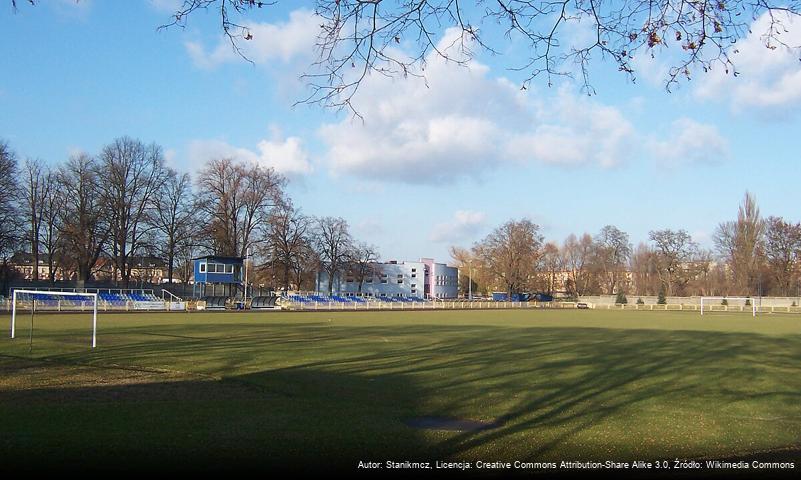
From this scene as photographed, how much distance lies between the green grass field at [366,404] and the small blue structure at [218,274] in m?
47.1

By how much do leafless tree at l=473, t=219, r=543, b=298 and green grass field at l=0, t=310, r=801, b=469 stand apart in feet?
279

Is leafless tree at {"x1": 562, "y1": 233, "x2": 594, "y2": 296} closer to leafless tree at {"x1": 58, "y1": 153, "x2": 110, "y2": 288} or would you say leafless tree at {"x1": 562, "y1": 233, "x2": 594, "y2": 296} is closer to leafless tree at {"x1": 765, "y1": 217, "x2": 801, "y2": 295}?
leafless tree at {"x1": 765, "y1": 217, "x2": 801, "y2": 295}

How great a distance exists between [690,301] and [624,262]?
24.7 meters

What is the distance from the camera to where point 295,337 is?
26.7 meters

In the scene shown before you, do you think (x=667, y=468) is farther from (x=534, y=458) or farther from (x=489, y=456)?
(x=489, y=456)

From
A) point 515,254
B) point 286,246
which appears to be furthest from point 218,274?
point 515,254

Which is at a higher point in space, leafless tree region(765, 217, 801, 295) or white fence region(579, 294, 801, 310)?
leafless tree region(765, 217, 801, 295)

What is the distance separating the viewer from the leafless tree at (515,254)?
350 ft

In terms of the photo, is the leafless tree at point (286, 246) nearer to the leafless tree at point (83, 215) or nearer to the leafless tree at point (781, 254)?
the leafless tree at point (83, 215)

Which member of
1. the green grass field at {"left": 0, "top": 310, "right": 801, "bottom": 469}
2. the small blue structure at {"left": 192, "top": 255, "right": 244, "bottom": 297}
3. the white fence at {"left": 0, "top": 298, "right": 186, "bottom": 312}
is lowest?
the white fence at {"left": 0, "top": 298, "right": 186, "bottom": 312}

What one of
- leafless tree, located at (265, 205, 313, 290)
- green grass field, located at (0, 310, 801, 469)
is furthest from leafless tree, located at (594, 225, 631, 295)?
green grass field, located at (0, 310, 801, 469)

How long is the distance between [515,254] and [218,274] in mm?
53622

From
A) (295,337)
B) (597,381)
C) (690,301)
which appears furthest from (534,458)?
(690,301)

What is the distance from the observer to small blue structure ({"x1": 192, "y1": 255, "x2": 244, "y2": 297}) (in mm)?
68562
